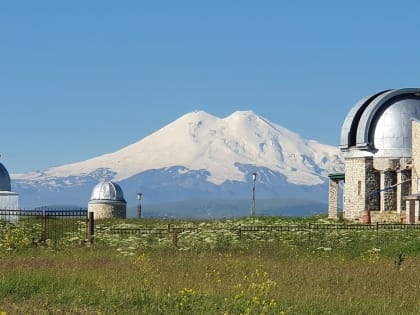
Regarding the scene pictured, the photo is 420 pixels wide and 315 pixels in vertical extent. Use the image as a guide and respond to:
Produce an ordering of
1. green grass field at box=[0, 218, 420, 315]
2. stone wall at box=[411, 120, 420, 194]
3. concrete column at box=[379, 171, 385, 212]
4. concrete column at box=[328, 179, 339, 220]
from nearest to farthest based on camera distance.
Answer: green grass field at box=[0, 218, 420, 315] < stone wall at box=[411, 120, 420, 194] < concrete column at box=[379, 171, 385, 212] < concrete column at box=[328, 179, 339, 220]

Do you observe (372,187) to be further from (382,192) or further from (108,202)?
(108,202)

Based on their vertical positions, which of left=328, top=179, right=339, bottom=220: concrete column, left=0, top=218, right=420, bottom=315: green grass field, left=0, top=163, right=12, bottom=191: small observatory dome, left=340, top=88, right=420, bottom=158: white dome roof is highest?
left=340, top=88, right=420, bottom=158: white dome roof

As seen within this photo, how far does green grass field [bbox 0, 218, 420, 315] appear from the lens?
53.4 ft

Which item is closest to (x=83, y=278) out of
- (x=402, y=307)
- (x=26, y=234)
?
(x=402, y=307)

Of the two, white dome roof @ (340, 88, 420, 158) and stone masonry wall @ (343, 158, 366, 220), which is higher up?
white dome roof @ (340, 88, 420, 158)

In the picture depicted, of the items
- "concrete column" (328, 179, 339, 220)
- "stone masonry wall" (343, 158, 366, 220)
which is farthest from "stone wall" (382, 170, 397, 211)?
"concrete column" (328, 179, 339, 220)

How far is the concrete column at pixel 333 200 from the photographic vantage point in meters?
60.8

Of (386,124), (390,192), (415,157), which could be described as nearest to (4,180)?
(386,124)

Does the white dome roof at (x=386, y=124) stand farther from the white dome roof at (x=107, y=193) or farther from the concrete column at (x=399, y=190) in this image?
the white dome roof at (x=107, y=193)

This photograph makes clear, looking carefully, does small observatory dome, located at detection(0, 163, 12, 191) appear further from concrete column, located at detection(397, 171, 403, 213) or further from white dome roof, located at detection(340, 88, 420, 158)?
concrete column, located at detection(397, 171, 403, 213)

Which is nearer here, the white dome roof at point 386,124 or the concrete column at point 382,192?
the concrete column at point 382,192

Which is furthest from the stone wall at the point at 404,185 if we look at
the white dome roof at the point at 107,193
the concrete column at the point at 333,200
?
the white dome roof at the point at 107,193

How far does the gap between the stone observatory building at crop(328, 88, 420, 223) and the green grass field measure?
20.8m

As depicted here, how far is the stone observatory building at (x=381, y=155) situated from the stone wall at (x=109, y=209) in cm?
2048
